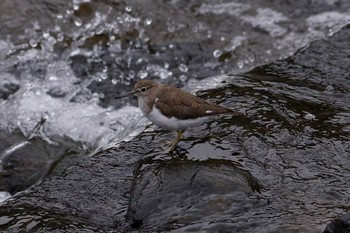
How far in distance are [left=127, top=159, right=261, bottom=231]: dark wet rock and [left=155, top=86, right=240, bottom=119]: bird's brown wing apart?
47cm

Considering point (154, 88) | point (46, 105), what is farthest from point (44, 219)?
point (46, 105)

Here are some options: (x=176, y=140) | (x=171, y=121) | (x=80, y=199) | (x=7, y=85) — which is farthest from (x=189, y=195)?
(x=7, y=85)

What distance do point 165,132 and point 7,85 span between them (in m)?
3.81

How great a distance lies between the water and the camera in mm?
5238

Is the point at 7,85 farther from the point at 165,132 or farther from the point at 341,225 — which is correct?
the point at 341,225

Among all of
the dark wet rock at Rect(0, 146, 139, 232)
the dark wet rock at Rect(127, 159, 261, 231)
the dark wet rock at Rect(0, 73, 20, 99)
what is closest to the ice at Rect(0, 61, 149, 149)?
the dark wet rock at Rect(0, 73, 20, 99)

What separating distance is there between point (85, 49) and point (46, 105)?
1669 millimetres

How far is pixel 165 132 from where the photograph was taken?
6602 mm

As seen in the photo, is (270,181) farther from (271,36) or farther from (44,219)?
(271,36)

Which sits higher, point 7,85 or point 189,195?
point 7,85

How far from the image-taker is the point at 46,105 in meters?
9.06

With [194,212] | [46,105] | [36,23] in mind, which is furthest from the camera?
[36,23]

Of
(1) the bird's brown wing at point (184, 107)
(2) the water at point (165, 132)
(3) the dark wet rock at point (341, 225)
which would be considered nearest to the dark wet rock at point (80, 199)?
(2) the water at point (165, 132)

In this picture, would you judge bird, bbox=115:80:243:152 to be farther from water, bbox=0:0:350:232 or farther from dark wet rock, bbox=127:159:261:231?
dark wet rock, bbox=127:159:261:231
